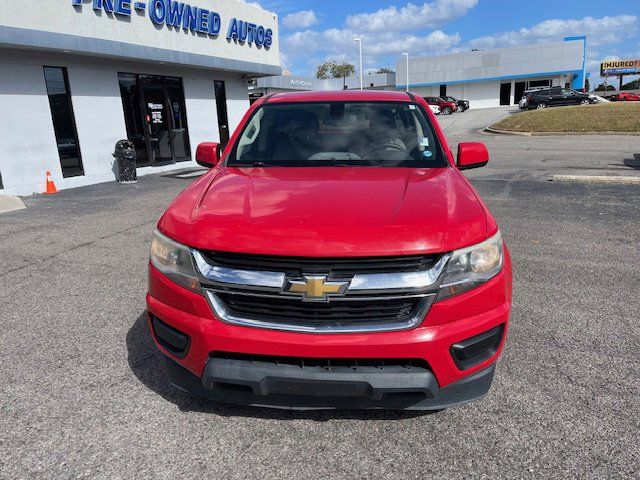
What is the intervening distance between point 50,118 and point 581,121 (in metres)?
23.9

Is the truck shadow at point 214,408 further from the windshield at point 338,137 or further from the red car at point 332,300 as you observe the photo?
the windshield at point 338,137

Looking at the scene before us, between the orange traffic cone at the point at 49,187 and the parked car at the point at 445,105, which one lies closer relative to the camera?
the orange traffic cone at the point at 49,187

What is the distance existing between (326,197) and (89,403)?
1819 mm

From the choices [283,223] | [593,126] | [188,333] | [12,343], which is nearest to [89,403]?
[188,333]

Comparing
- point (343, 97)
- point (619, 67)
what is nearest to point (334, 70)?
point (619, 67)

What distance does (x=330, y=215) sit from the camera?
2305mm

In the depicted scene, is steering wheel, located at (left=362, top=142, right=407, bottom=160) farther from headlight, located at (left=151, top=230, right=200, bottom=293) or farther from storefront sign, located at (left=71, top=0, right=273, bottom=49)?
storefront sign, located at (left=71, top=0, right=273, bottom=49)

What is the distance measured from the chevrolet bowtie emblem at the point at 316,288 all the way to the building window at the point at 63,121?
11.9 meters

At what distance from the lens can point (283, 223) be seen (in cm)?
225

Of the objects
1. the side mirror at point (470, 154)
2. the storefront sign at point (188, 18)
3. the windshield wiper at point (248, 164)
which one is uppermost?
the storefront sign at point (188, 18)

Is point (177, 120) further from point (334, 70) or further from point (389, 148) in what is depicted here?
point (334, 70)

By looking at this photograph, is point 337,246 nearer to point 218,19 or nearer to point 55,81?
point 55,81

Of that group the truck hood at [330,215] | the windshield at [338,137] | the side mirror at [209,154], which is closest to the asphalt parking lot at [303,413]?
the truck hood at [330,215]

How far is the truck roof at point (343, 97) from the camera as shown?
3.93m
